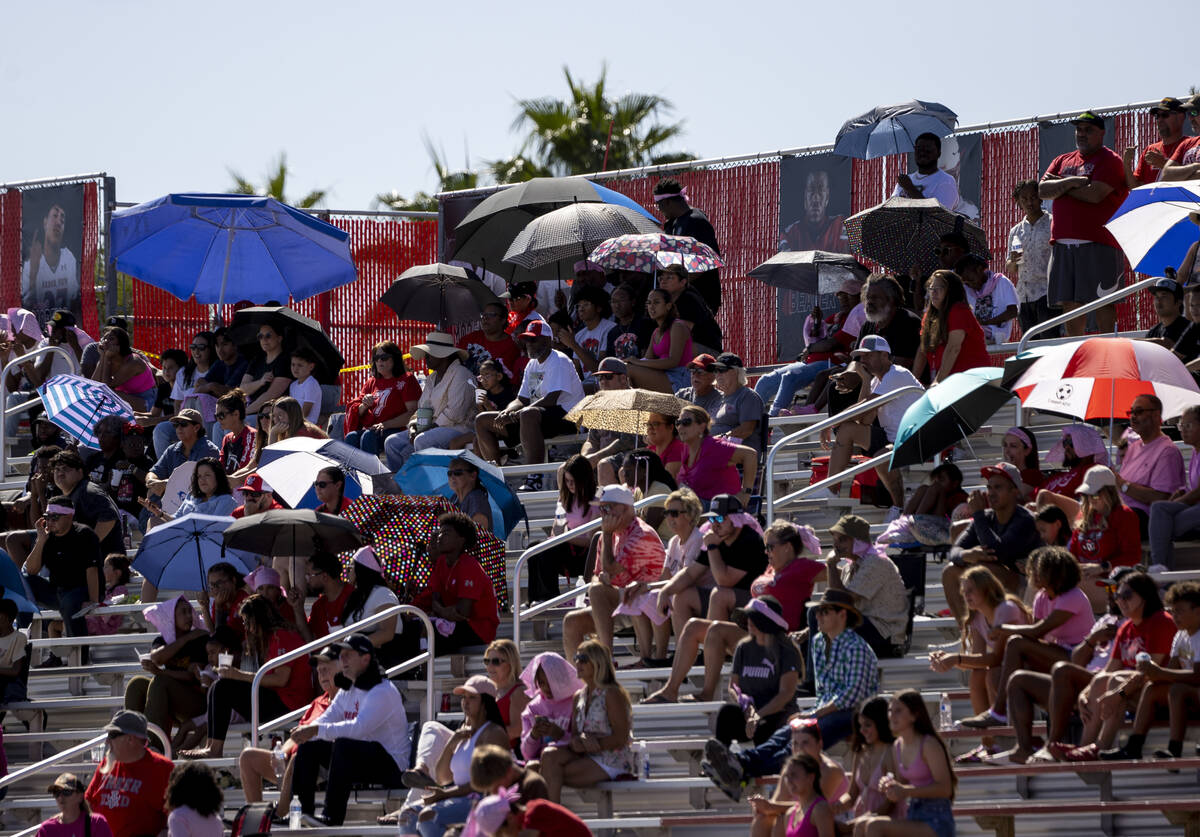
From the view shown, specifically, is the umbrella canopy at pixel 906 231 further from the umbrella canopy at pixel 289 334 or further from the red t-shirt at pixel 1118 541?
the red t-shirt at pixel 1118 541

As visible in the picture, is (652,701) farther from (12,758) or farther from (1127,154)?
(1127,154)

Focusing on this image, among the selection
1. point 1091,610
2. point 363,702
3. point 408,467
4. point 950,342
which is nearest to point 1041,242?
point 950,342

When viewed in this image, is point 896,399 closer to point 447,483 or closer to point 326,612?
point 447,483

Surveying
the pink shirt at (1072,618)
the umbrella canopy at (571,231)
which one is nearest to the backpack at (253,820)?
the pink shirt at (1072,618)

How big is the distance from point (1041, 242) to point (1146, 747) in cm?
784

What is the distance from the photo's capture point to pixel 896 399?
14.9 metres

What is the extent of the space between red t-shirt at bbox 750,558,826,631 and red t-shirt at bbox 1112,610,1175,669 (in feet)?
6.15

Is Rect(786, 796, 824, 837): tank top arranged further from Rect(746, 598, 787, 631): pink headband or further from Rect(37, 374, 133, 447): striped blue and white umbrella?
Rect(37, 374, 133, 447): striped blue and white umbrella

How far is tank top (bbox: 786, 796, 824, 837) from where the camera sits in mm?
9961

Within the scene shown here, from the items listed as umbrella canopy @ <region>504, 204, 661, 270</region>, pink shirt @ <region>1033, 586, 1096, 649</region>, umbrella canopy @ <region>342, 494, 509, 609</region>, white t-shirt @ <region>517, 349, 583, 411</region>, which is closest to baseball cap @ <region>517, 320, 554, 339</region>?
white t-shirt @ <region>517, 349, 583, 411</region>

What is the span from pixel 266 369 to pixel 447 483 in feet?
11.9

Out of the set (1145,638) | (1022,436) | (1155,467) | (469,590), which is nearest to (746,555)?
(1022,436)

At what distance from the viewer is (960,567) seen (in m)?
12.3

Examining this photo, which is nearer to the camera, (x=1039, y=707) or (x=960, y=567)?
(x=1039, y=707)
